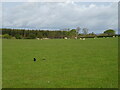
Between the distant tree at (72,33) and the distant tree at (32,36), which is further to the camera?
the distant tree at (72,33)

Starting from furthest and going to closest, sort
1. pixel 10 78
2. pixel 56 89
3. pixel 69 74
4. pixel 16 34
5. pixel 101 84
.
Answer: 1. pixel 16 34
2. pixel 69 74
3. pixel 10 78
4. pixel 101 84
5. pixel 56 89

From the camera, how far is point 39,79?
9.97 meters

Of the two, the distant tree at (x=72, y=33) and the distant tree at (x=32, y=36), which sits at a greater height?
the distant tree at (x=72, y=33)

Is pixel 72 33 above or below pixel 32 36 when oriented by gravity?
above

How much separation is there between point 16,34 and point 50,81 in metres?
127

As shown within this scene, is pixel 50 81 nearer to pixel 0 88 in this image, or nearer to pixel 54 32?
pixel 0 88

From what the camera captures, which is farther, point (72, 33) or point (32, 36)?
point (72, 33)

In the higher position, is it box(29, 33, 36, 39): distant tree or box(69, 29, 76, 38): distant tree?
box(69, 29, 76, 38): distant tree

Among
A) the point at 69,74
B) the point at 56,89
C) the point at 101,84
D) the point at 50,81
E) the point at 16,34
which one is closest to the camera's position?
the point at 56,89

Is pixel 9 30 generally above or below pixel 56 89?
above

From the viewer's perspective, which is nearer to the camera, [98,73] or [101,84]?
[101,84]

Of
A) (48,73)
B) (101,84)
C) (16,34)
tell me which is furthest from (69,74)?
(16,34)

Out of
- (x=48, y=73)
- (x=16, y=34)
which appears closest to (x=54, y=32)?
(x=16, y=34)

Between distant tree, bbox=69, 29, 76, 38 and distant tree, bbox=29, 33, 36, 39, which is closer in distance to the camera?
distant tree, bbox=29, 33, 36, 39
